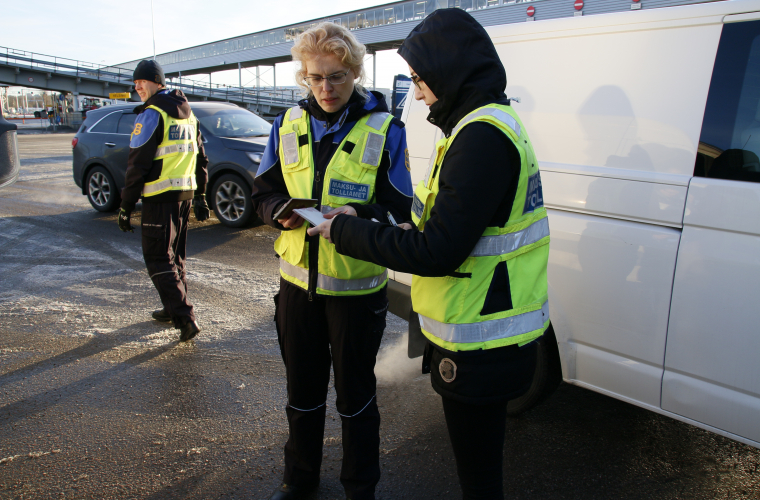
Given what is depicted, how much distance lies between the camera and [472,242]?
1.41 metres

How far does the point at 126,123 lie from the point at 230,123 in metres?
1.93

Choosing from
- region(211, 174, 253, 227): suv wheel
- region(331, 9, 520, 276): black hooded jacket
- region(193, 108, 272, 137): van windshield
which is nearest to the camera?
region(331, 9, 520, 276): black hooded jacket

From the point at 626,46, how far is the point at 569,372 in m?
1.52

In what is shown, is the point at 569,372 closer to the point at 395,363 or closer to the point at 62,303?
the point at 395,363

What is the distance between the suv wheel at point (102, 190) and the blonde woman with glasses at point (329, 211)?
7576 mm

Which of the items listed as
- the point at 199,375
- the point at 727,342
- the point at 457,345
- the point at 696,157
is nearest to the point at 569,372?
the point at 727,342

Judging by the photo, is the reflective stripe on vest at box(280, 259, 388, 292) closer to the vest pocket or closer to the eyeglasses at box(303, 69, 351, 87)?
the vest pocket

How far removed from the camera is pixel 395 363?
3.71 meters

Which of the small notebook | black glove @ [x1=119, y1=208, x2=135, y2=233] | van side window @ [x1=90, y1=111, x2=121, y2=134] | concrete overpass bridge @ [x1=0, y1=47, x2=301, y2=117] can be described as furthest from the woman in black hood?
concrete overpass bridge @ [x1=0, y1=47, x2=301, y2=117]

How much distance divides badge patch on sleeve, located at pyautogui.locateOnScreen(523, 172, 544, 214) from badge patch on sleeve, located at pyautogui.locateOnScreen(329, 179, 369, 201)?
0.75m

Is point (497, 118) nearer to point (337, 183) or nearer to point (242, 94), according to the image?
point (337, 183)

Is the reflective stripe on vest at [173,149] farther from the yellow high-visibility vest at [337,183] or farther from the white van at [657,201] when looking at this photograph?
the white van at [657,201]

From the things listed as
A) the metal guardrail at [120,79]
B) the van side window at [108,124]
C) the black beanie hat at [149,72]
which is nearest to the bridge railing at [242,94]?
the metal guardrail at [120,79]

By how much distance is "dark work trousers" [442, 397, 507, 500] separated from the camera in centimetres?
155
